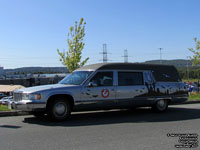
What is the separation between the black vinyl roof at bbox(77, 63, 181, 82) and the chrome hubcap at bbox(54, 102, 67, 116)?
1.71m

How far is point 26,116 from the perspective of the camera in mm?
9289

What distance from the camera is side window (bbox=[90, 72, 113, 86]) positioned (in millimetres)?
8820

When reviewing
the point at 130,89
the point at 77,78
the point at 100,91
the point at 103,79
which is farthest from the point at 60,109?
the point at 130,89

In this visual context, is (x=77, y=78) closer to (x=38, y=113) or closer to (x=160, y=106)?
(x=38, y=113)

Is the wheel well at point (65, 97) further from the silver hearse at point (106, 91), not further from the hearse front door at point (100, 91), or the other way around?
the hearse front door at point (100, 91)

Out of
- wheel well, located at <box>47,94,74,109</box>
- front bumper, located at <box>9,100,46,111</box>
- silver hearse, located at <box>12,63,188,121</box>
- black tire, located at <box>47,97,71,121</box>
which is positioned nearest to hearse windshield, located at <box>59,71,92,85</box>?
silver hearse, located at <box>12,63,188,121</box>

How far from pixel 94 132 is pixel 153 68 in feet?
15.0

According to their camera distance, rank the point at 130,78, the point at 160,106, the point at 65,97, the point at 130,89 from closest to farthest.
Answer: the point at 65,97, the point at 130,89, the point at 130,78, the point at 160,106

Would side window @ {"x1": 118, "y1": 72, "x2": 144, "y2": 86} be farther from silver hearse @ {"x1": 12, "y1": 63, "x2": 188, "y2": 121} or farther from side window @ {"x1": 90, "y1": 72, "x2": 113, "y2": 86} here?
side window @ {"x1": 90, "y1": 72, "x2": 113, "y2": 86}

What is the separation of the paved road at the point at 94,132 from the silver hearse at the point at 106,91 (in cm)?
50

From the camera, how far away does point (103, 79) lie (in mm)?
8984

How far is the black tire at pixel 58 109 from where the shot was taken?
8078 mm

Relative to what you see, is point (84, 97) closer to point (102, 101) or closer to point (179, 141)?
point (102, 101)

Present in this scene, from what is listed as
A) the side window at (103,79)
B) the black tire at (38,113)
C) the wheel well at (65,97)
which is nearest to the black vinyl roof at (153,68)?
the side window at (103,79)
